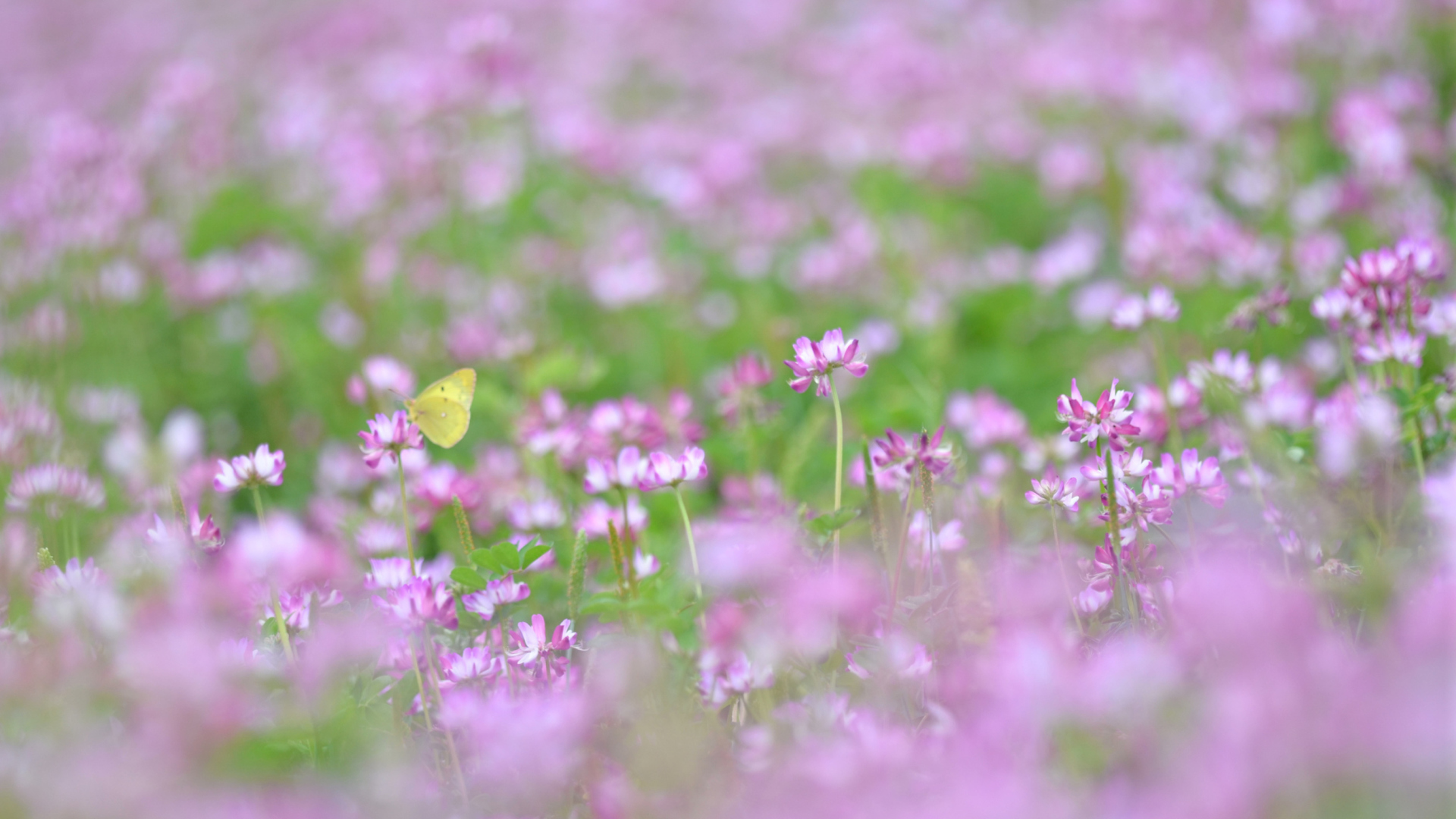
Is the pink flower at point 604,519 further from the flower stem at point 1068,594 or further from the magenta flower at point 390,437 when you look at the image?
the flower stem at point 1068,594

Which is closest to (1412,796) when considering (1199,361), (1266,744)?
(1266,744)

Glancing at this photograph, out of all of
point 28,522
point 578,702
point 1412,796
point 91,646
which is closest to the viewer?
point 1412,796

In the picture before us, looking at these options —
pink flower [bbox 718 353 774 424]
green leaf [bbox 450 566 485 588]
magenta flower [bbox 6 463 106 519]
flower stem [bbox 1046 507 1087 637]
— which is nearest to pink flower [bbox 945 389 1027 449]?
pink flower [bbox 718 353 774 424]

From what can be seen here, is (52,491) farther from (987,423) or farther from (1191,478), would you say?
(1191,478)

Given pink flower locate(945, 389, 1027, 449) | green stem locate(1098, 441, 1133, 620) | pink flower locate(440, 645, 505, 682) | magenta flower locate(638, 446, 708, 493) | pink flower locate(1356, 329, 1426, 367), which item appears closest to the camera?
green stem locate(1098, 441, 1133, 620)

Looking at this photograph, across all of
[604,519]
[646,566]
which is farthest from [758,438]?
[646,566]

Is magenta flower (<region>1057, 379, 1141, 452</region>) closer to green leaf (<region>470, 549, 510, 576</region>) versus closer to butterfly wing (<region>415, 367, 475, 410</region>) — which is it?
green leaf (<region>470, 549, 510, 576</region>)

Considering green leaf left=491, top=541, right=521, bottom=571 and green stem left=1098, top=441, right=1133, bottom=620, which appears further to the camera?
green leaf left=491, top=541, right=521, bottom=571

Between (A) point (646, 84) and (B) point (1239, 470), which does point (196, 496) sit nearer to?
(B) point (1239, 470)
